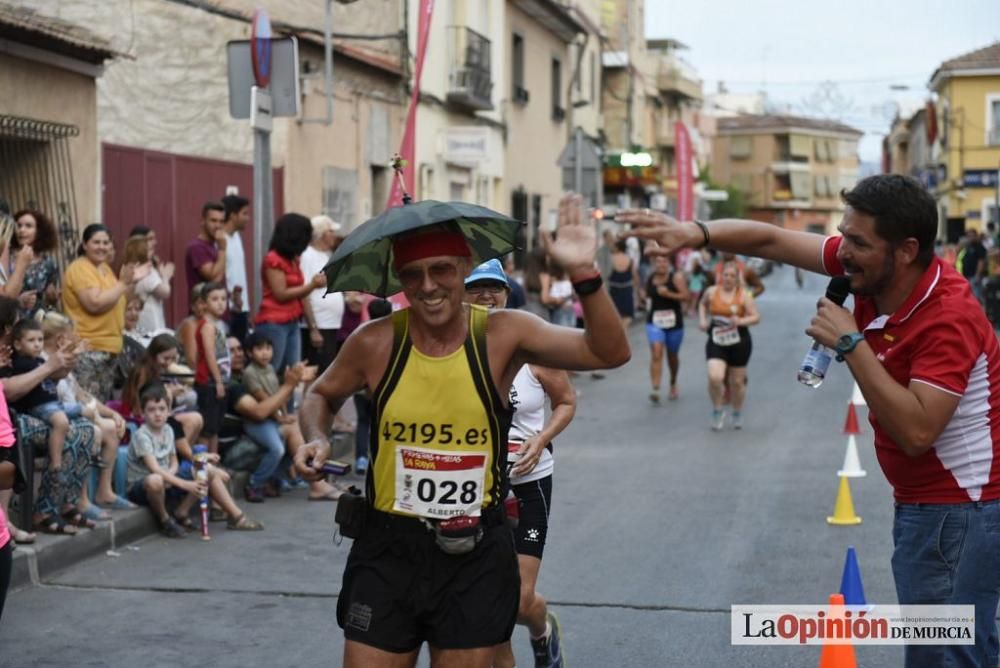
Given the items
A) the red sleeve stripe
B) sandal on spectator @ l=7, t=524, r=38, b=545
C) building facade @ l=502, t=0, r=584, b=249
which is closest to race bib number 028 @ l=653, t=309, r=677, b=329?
sandal on spectator @ l=7, t=524, r=38, b=545

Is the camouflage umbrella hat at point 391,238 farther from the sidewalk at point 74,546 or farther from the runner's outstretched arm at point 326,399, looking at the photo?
the sidewalk at point 74,546

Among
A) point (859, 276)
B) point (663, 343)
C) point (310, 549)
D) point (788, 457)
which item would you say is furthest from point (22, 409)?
point (663, 343)

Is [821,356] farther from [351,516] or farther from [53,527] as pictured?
[53,527]

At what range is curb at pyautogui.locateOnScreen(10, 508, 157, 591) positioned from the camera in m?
8.70

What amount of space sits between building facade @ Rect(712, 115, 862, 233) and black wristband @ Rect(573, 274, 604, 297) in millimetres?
107760

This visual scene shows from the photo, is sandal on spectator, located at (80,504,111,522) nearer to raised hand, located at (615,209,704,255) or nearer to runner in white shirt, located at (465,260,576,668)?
runner in white shirt, located at (465,260,576,668)

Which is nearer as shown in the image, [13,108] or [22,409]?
[22,409]

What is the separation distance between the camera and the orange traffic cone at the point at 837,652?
5.89 meters

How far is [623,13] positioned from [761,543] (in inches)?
1886

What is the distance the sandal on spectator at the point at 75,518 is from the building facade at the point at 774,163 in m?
103

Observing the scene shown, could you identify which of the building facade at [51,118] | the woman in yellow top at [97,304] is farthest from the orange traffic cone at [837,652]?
the building facade at [51,118]

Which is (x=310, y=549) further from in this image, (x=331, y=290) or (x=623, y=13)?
(x=623, y=13)

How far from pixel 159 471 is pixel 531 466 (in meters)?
4.52

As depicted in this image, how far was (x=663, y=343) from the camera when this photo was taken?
18734 mm
